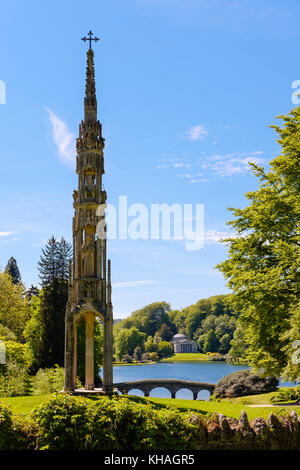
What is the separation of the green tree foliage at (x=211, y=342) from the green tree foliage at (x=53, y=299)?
307 feet

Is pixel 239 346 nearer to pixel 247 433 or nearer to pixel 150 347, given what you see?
pixel 247 433

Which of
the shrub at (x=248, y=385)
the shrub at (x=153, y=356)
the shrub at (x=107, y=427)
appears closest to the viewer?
the shrub at (x=107, y=427)

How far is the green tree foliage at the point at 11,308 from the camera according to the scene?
4900 cm

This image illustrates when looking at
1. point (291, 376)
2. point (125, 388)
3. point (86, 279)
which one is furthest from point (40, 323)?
point (291, 376)

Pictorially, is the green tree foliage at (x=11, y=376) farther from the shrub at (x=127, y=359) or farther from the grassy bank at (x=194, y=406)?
the shrub at (x=127, y=359)

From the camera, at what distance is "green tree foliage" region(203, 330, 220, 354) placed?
435 ft

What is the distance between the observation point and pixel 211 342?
13325 centimetres

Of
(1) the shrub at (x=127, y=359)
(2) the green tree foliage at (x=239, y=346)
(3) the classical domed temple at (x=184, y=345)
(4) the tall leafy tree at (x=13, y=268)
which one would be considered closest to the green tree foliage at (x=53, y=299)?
(2) the green tree foliage at (x=239, y=346)

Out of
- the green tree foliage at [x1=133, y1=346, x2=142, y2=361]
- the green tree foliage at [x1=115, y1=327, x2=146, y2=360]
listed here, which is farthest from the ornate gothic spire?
the green tree foliage at [x1=133, y1=346, x2=142, y2=361]

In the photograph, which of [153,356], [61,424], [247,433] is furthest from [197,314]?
[61,424]

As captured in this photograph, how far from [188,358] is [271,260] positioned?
384 ft

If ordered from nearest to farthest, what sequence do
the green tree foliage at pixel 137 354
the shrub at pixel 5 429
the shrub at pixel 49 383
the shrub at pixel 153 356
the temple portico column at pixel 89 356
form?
the shrub at pixel 5 429 < the temple portico column at pixel 89 356 < the shrub at pixel 49 383 < the green tree foliage at pixel 137 354 < the shrub at pixel 153 356
